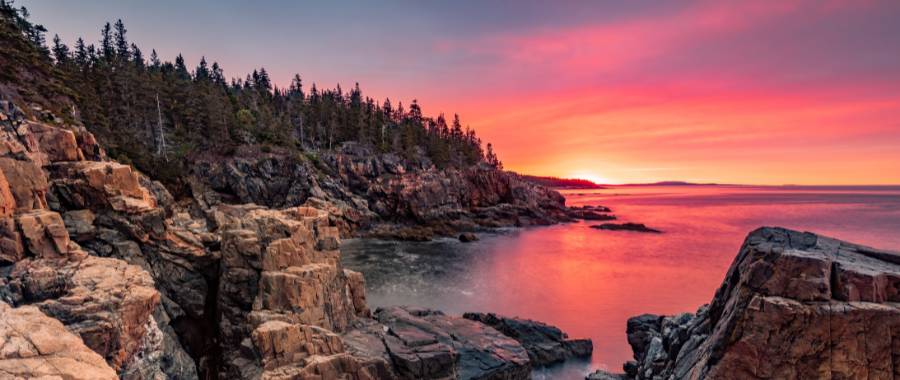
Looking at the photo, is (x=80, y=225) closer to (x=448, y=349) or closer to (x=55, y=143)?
(x=55, y=143)

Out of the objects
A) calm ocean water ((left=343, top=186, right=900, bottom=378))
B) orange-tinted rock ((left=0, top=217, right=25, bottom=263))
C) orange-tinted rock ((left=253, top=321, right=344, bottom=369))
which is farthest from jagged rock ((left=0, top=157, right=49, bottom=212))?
calm ocean water ((left=343, top=186, right=900, bottom=378))

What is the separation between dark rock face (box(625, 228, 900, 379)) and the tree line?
51262 millimetres

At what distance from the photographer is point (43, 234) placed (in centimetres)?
1243

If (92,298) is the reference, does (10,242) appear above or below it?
above

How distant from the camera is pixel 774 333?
9273 millimetres

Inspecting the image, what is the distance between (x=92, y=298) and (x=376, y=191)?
2289 inches

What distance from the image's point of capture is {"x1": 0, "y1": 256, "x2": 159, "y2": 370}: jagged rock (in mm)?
10008

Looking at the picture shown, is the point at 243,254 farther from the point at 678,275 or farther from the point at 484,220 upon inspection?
the point at 484,220

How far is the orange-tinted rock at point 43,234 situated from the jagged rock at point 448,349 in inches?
510

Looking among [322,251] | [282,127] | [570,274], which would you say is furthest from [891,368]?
[282,127]

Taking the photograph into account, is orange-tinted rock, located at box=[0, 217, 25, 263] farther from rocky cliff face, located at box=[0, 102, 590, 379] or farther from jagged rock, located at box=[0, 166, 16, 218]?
jagged rock, located at box=[0, 166, 16, 218]

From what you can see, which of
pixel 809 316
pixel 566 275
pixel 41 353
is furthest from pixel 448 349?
pixel 566 275

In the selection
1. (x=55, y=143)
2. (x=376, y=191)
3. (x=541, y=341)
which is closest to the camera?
(x=55, y=143)

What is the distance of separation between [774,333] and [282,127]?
272 ft
